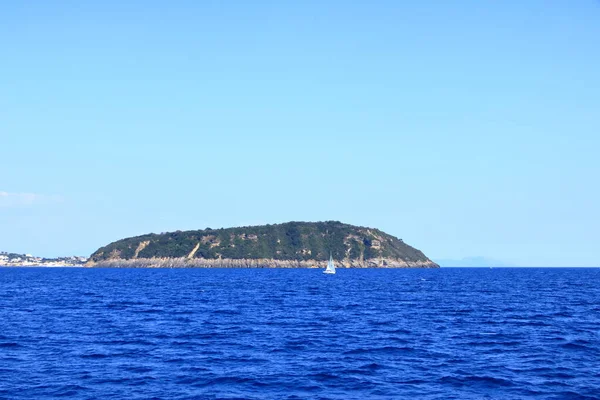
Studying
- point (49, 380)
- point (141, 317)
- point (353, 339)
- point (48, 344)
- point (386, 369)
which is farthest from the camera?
point (141, 317)

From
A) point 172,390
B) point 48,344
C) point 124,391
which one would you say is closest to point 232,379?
point 172,390

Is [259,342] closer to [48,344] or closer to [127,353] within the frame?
[127,353]

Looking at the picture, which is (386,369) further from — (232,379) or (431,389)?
(232,379)

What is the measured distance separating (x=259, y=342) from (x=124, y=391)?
15.6 meters

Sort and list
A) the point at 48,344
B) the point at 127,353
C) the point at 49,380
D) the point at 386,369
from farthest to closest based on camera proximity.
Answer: the point at 48,344 → the point at 127,353 → the point at 386,369 → the point at 49,380

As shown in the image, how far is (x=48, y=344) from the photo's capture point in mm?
43031

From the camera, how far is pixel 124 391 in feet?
98.5

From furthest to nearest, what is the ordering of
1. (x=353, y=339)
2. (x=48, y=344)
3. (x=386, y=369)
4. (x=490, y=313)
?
(x=490, y=313)
(x=353, y=339)
(x=48, y=344)
(x=386, y=369)

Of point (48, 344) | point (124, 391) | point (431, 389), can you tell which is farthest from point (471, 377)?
point (48, 344)

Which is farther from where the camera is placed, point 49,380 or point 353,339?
point 353,339

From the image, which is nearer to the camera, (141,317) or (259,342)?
(259,342)

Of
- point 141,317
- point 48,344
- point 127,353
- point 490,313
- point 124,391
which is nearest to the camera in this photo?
point 124,391

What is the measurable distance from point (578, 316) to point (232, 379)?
44.5 m

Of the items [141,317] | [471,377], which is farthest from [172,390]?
[141,317]
